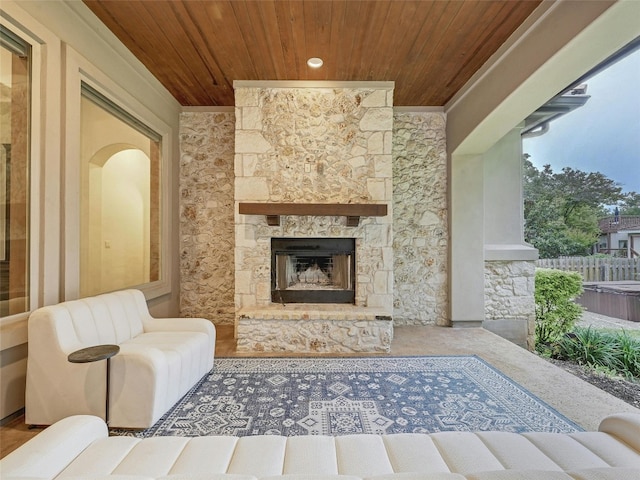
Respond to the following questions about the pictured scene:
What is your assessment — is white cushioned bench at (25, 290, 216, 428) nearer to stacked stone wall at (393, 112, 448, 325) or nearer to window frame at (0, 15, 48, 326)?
window frame at (0, 15, 48, 326)

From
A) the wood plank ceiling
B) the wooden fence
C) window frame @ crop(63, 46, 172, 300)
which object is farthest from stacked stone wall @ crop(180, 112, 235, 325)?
the wooden fence

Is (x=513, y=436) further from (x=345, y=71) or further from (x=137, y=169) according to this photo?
(x=137, y=169)

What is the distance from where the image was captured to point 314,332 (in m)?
3.43

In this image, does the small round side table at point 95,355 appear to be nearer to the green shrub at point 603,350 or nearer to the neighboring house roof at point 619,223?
the green shrub at point 603,350

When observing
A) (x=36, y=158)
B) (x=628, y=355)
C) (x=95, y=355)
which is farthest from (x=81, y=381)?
(x=628, y=355)

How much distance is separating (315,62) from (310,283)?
265cm

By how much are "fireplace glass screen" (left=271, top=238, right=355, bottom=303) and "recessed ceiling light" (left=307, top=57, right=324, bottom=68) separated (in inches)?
80.5

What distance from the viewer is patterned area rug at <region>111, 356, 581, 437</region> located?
6.59ft

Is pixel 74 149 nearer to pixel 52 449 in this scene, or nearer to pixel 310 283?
pixel 52 449

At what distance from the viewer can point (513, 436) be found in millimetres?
1213

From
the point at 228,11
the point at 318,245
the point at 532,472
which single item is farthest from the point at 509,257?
the point at 228,11

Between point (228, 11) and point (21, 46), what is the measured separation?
1.56 meters

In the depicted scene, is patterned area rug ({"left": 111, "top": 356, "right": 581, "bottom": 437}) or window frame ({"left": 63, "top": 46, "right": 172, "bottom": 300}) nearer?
patterned area rug ({"left": 111, "top": 356, "right": 581, "bottom": 437})

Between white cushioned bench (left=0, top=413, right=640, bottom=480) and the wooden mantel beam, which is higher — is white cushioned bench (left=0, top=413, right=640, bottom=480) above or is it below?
below
